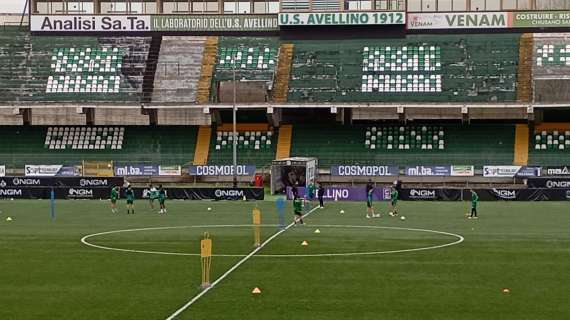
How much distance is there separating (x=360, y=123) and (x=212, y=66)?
1361 centimetres

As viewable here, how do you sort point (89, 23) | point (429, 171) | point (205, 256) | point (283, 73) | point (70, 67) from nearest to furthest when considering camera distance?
1. point (205, 256)
2. point (429, 171)
3. point (283, 73)
4. point (70, 67)
5. point (89, 23)

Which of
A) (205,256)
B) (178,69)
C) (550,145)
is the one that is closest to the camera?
(205,256)

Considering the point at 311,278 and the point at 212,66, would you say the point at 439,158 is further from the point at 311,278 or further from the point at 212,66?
the point at 311,278

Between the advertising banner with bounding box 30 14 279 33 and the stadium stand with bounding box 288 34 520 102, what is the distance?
4.44 m

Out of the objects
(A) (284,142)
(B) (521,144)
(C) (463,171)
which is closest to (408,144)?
(C) (463,171)

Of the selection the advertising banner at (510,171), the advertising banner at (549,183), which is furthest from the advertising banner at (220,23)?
the advertising banner at (549,183)

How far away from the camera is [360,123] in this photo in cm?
7994

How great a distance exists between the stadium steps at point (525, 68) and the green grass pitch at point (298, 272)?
30.5m

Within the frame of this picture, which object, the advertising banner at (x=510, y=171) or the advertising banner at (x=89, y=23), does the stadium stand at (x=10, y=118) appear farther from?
the advertising banner at (x=510, y=171)

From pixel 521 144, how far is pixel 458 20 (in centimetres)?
1410

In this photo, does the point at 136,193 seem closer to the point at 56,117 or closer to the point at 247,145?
the point at 247,145

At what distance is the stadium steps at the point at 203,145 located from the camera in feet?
255

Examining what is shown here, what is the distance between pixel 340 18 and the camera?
276 feet

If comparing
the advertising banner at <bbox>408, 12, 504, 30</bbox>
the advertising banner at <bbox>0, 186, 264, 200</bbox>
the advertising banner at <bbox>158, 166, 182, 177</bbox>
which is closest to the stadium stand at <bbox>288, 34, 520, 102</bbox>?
→ the advertising banner at <bbox>408, 12, 504, 30</bbox>
